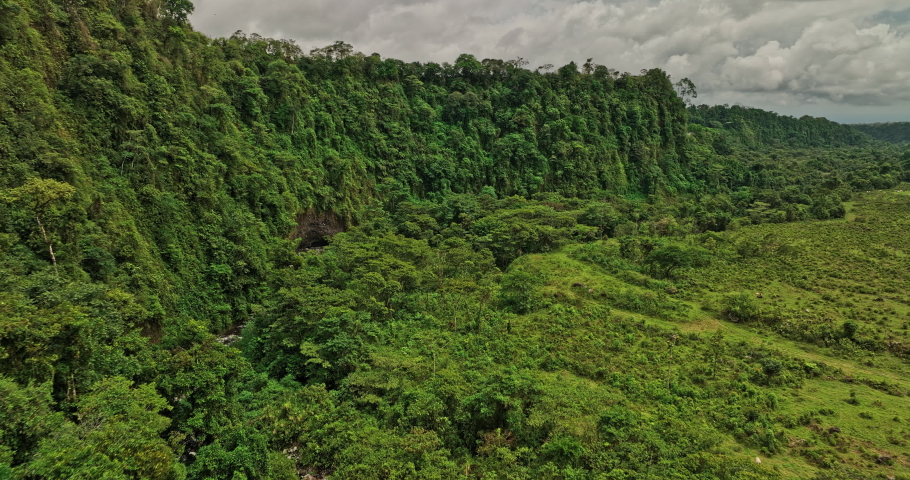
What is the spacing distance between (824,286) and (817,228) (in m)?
25.4

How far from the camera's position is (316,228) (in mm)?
49562

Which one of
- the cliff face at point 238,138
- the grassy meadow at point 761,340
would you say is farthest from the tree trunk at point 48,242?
the grassy meadow at point 761,340

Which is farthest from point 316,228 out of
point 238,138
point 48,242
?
point 48,242

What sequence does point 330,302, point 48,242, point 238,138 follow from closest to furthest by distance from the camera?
point 48,242
point 330,302
point 238,138

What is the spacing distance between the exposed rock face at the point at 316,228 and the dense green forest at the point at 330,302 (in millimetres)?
461

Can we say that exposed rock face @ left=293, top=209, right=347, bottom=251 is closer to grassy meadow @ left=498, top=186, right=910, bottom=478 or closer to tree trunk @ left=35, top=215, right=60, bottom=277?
tree trunk @ left=35, top=215, right=60, bottom=277

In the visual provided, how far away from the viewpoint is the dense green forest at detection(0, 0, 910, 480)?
15.5 m

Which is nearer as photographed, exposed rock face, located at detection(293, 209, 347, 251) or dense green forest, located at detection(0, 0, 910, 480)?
dense green forest, located at detection(0, 0, 910, 480)

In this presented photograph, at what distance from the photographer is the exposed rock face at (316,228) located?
47.0m

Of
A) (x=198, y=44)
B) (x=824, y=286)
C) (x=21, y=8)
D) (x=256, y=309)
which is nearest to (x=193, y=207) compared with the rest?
(x=256, y=309)

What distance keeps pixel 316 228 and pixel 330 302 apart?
25276mm

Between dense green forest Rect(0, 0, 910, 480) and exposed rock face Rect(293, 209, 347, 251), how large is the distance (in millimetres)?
461

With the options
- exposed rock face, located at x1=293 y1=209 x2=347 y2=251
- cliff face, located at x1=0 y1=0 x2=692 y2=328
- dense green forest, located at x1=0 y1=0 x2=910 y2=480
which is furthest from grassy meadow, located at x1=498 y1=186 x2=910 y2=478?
cliff face, located at x1=0 y1=0 x2=692 y2=328

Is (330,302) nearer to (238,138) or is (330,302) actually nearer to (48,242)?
(48,242)
